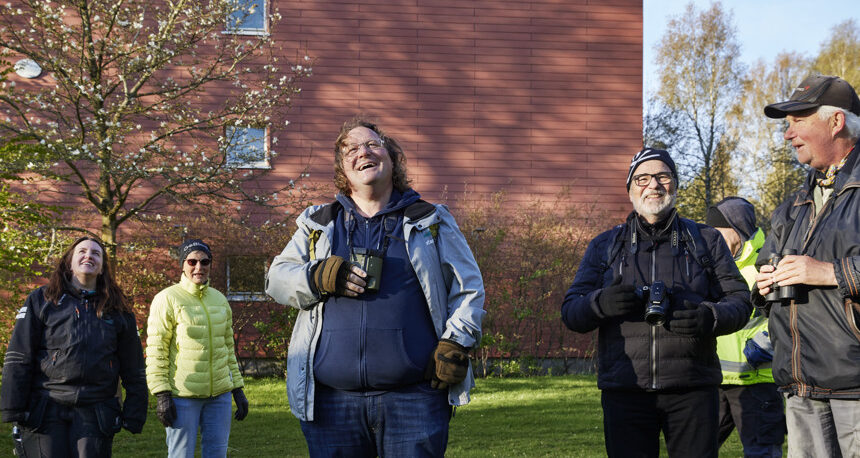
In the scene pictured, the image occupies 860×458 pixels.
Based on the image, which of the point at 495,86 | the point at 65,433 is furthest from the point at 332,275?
the point at 495,86

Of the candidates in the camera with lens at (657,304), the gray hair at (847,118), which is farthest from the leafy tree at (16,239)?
the gray hair at (847,118)

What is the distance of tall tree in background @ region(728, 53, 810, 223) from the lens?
3506 centimetres

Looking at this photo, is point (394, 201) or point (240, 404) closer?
point (394, 201)

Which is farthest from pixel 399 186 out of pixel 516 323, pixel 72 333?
pixel 516 323

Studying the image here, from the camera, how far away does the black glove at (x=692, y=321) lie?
3.86 metres

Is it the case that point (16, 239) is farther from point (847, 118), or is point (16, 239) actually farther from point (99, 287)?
point (847, 118)

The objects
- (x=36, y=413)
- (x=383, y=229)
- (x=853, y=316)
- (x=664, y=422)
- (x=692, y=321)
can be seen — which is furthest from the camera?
(x=36, y=413)

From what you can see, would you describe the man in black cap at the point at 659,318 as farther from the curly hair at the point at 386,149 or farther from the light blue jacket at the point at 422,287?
the curly hair at the point at 386,149

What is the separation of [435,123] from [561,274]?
4.56 meters

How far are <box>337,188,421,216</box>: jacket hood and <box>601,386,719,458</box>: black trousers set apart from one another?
144 cm

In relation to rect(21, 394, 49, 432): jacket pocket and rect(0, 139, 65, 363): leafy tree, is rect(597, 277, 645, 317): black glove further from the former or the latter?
rect(0, 139, 65, 363): leafy tree

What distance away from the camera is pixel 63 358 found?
17.5ft

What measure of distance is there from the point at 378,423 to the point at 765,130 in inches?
1526

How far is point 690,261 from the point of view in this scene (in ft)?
13.5
